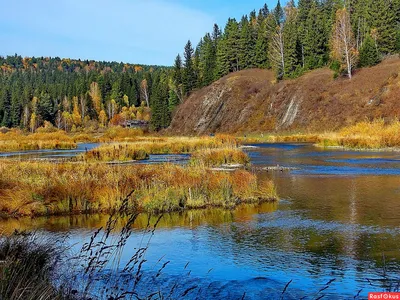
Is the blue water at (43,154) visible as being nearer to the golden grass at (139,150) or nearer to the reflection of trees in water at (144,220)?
the golden grass at (139,150)

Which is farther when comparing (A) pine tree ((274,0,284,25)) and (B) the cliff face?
(A) pine tree ((274,0,284,25))

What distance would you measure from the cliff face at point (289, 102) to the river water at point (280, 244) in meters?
53.7

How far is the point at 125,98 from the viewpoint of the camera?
158250mm

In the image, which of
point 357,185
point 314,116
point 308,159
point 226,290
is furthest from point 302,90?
point 226,290

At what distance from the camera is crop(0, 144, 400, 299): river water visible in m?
9.77

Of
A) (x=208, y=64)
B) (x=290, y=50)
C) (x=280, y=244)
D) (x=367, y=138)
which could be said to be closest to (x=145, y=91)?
(x=208, y=64)

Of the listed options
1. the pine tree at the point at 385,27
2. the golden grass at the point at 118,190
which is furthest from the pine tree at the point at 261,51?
the golden grass at the point at 118,190

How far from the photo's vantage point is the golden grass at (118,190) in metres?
18.3

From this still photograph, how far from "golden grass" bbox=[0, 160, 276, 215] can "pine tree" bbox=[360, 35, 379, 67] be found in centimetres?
7277

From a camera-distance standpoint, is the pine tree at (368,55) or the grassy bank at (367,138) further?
the pine tree at (368,55)

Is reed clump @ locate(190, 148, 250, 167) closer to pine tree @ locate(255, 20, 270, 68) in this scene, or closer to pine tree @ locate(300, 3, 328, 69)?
pine tree @ locate(300, 3, 328, 69)

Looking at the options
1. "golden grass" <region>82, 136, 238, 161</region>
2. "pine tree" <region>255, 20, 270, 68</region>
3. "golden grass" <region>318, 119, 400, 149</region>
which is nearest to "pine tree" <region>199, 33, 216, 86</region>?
"pine tree" <region>255, 20, 270, 68</region>

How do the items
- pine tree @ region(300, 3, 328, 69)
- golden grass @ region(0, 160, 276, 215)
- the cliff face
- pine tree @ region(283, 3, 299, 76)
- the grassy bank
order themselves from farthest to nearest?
pine tree @ region(283, 3, 299, 76)
pine tree @ region(300, 3, 328, 69)
the cliff face
the grassy bank
golden grass @ region(0, 160, 276, 215)

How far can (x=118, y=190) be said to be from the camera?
1895 centimetres
